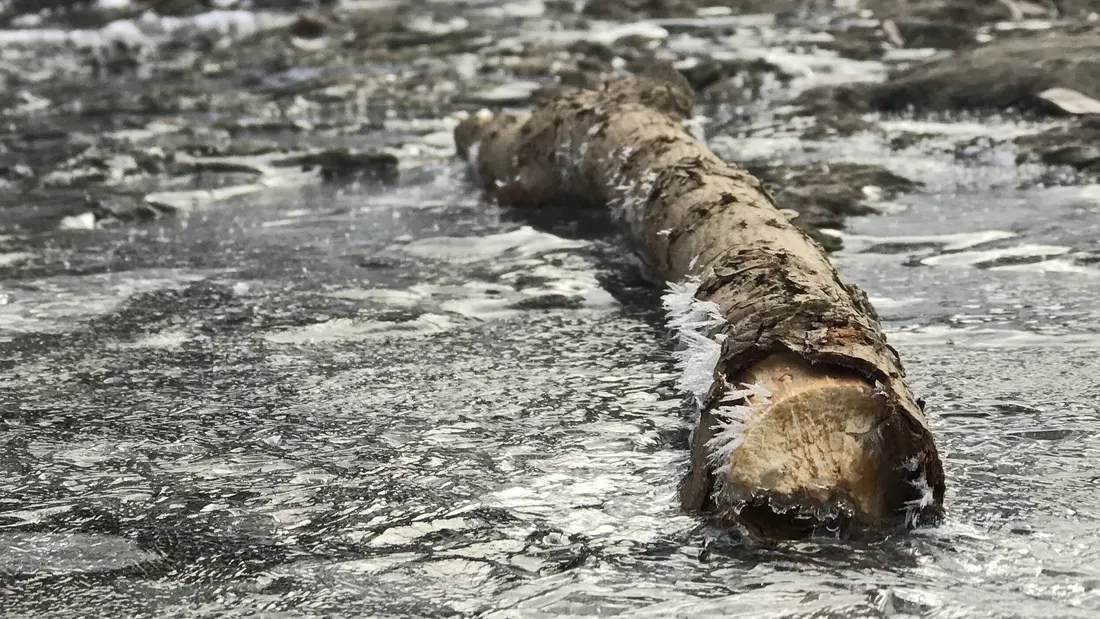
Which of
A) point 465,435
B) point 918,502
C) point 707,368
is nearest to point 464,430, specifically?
point 465,435

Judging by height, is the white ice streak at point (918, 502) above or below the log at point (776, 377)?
below

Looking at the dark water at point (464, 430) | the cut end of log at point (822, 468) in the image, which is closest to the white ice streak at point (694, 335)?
the dark water at point (464, 430)

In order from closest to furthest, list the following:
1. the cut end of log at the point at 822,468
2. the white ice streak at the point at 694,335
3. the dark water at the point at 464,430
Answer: the dark water at the point at 464,430 < the cut end of log at the point at 822,468 < the white ice streak at the point at 694,335

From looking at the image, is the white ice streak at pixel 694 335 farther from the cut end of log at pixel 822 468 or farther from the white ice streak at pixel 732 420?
the cut end of log at pixel 822 468

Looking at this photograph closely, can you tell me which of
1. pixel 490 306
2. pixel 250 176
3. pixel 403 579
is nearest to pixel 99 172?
pixel 250 176

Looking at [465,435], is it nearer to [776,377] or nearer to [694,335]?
[694,335]

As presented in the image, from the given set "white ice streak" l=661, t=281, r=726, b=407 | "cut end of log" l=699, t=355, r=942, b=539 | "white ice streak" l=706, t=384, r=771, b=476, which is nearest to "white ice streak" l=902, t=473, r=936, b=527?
"cut end of log" l=699, t=355, r=942, b=539

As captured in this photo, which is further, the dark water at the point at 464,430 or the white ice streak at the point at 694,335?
the white ice streak at the point at 694,335
